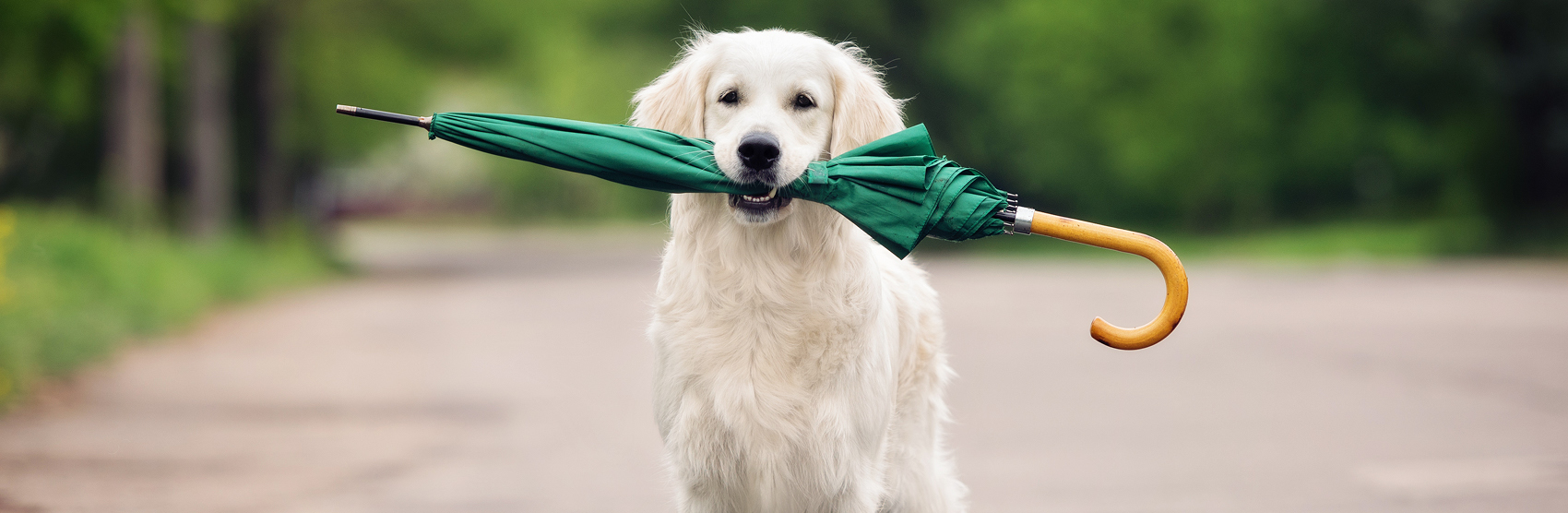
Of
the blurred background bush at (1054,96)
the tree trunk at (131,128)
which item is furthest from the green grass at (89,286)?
the blurred background bush at (1054,96)

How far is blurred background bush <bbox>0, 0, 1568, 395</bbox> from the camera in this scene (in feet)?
70.6

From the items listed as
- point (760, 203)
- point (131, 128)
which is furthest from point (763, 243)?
point (131, 128)

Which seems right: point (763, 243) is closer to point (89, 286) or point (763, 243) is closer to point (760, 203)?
point (760, 203)

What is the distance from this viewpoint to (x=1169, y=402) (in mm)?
9648

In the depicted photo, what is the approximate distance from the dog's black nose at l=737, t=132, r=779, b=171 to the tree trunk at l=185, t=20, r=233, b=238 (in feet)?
61.5

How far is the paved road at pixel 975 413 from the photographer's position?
6.72 metres

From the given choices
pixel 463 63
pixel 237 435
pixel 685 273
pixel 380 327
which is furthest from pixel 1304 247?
pixel 685 273

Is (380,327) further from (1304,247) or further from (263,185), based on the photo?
(1304,247)

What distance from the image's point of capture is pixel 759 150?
3.62 m

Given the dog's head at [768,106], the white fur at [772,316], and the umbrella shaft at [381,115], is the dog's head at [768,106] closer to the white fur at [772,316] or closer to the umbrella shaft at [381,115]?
the white fur at [772,316]

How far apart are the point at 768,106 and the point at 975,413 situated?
577 cm

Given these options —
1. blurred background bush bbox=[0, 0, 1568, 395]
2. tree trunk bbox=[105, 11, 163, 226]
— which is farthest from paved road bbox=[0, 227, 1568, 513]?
blurred background bush bbox=[0, 0, 1568, 395]

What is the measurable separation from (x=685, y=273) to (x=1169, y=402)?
652cm

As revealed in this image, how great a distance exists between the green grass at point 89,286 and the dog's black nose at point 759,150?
7172 mm
